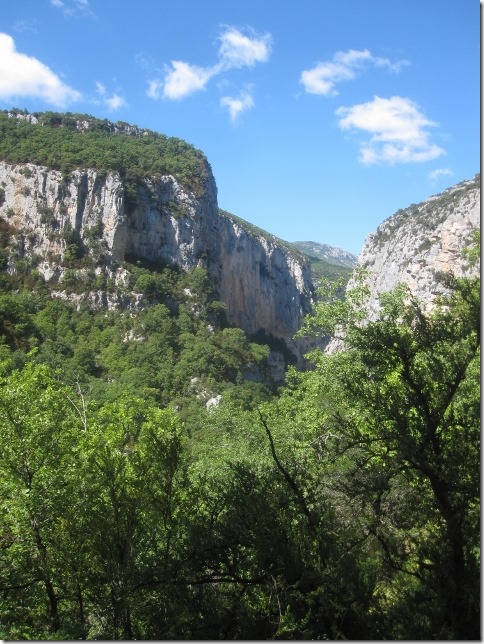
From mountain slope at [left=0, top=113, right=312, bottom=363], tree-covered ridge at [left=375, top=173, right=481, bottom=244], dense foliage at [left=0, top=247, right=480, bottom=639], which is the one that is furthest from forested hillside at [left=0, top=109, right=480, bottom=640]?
tree-covered ridge at [left=375, top=173, right=481, bottom=244]

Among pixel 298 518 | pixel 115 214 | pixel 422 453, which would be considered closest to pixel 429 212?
pixel 115 214

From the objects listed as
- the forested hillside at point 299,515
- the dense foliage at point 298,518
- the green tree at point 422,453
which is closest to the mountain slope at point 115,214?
the forested hillside at point 299,515

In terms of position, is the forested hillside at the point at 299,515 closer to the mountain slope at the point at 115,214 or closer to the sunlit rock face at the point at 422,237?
the sunlit rock face at the point at 422,237

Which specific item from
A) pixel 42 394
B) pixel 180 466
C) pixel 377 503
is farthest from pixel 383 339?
pixel 42 394

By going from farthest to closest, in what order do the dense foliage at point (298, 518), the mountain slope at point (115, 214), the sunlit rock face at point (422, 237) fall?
1. the mountain slope at point (115, 214)
2. the sunlit rock face at point (422, 237)
3. the dense foliage at point (298, 518)

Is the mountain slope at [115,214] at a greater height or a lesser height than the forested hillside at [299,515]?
greater

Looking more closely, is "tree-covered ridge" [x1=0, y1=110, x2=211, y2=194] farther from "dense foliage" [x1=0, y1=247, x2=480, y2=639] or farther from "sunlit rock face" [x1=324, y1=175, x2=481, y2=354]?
"dense foliage" [x1=0, y1=247, x2=480, y2=639]
